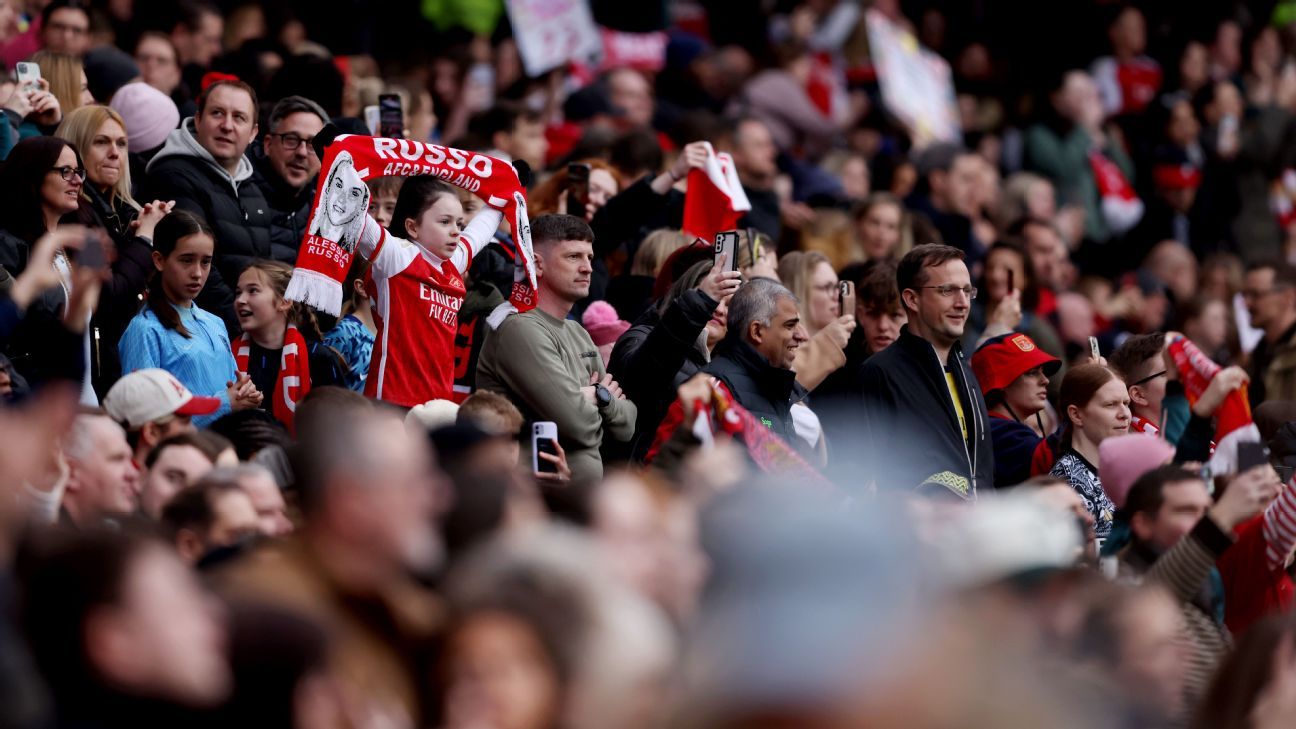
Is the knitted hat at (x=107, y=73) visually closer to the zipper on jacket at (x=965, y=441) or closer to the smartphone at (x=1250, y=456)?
the zipper on jacket at (x=965, y=441)

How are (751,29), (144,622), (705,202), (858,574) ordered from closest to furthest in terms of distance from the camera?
(858,574), (144,622), (705,202), (751,29)

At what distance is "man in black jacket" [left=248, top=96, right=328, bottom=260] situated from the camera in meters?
8.85

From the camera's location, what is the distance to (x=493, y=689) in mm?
4055

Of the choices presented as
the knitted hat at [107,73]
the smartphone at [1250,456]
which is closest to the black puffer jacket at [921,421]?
the smartphone at [1250,456]

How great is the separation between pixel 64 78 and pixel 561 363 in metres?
2.82

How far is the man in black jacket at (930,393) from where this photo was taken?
799 centimetres

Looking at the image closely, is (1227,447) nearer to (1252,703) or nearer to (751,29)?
(1252,703)

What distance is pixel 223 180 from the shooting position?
8.60 metres

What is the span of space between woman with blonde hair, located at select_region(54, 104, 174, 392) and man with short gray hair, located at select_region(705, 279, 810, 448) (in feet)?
7.13

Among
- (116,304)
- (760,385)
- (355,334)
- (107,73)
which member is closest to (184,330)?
(116,304)

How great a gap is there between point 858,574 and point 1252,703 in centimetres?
217

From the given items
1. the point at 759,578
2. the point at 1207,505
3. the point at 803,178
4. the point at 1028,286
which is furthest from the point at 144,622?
the point at 803,178

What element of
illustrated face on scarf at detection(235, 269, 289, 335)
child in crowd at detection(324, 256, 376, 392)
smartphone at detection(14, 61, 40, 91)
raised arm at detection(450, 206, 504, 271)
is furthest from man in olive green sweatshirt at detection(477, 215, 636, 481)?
smartphone at detection(14, 61, 40, 91)

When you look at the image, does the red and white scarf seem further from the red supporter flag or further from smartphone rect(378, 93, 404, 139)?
the red supporter flag
